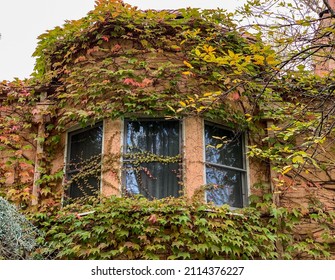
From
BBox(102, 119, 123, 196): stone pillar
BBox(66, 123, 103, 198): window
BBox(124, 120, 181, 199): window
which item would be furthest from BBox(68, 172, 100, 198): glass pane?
BBox(124, 120, 181, 199): window

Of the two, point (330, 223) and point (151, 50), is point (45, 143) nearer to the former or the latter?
point (151, 50)

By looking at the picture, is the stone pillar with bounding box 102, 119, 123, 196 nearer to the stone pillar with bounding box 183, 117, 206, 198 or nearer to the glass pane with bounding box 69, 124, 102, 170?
the glass pane with bounding box 69, 124, 102, 170

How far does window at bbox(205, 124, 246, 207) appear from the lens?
626cm

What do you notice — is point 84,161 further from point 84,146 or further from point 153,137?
point 153,137

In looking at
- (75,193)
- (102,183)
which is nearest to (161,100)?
(102,183)

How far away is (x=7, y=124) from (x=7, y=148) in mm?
390

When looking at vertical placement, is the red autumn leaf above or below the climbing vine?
below

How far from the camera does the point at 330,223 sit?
6680 millimetres

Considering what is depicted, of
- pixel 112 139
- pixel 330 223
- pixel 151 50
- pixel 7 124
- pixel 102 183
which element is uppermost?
pixel 151 50

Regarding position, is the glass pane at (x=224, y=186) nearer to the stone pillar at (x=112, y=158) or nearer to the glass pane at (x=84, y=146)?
the stone pillar at (x=112, y=158)

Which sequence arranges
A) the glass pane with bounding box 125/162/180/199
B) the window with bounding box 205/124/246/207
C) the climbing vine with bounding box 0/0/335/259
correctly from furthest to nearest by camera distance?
the window with bounding box 205/124/246/207 < the glass pane with bounding box 125/162/180/199 < the climbing vine with bounding box 0/0/335/259

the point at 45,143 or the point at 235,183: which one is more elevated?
the point at 45,143

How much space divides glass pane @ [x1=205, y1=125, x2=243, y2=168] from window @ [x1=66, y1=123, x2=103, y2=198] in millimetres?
1635

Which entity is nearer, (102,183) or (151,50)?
(102,183)
